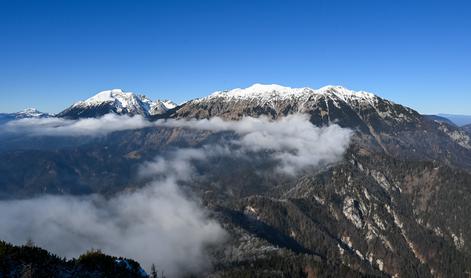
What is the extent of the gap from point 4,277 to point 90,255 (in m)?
27.9

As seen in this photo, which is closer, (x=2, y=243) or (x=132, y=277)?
(x=2, y=243)

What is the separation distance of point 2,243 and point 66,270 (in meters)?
16.9

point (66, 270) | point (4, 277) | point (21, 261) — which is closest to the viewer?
point (4, 277)

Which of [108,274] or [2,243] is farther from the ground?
[2,243]

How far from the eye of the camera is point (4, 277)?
10094 cm

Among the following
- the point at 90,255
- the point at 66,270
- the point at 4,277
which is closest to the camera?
the point at 4,277

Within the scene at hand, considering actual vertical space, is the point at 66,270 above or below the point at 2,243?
below

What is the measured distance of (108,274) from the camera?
12062 centimetres

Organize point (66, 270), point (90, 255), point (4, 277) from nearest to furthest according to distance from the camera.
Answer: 1. point (4, 277)
2. point (66, 270)
3. point (90, 255)

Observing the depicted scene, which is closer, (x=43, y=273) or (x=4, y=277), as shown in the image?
(x=4, y=277)

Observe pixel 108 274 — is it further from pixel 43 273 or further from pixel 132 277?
pixel 43 273

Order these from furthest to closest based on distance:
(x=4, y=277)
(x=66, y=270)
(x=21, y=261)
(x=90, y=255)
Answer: (x=90, y=255), (x=66, y=270), (x=21, y=261), (x=4, y=277)

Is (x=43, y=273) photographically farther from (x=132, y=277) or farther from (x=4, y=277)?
(x=132, y=277)

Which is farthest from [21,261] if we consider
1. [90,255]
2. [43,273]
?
[90,255]
